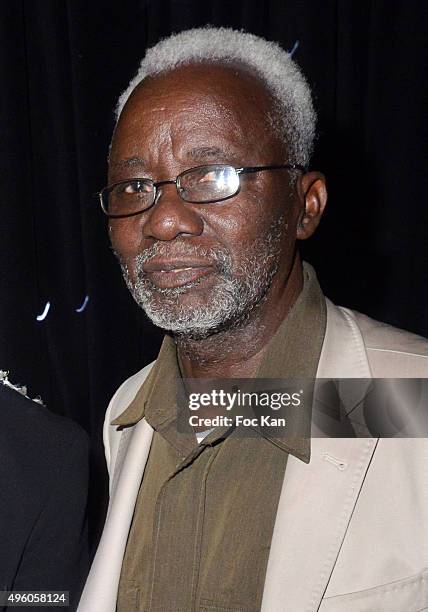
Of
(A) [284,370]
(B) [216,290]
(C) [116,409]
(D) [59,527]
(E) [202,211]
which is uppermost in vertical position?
(E) [202,211]

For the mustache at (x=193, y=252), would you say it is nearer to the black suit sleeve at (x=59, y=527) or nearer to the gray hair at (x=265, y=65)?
the gray hair at (x=265, y=65)

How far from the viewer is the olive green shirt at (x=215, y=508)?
94 cm

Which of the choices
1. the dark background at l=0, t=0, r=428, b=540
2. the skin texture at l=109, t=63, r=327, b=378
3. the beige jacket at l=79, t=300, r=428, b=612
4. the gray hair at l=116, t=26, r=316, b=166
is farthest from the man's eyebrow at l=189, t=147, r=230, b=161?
the dark background at l=0, t=0, r=428, b=540

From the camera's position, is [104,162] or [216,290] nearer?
[216,290]

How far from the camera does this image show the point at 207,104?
0.97 m

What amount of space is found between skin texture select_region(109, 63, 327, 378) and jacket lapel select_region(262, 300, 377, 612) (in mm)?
179

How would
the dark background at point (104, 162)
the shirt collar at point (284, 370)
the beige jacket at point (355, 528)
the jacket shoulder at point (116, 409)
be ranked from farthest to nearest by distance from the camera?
the dark background at point (104, 162) → the jacket shoulder at point (116, 409) → the shirt collar at point (284, 370) → the beige jacket at point (355, 528)

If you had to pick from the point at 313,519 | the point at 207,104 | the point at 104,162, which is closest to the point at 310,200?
the point at 207,104

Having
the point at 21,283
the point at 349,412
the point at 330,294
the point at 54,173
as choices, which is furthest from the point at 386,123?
the point at 349,412

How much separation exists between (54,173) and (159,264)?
129cm

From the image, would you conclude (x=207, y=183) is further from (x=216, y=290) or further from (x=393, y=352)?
(x=393, y=352)

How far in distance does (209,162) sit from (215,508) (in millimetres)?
461

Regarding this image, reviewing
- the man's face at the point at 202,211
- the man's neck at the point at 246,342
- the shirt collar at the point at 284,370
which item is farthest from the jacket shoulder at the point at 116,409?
the man's face at the point at 202,211

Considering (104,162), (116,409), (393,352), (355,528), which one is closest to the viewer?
(355,528)
